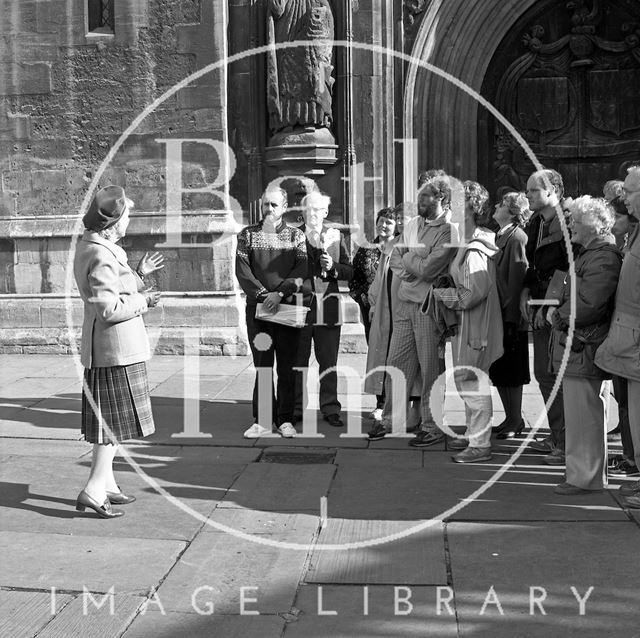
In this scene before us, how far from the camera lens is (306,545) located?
4.93 m

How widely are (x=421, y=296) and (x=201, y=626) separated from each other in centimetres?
348

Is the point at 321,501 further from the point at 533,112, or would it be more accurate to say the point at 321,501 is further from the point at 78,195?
the point at 533,112

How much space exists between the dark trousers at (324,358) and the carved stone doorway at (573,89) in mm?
5147

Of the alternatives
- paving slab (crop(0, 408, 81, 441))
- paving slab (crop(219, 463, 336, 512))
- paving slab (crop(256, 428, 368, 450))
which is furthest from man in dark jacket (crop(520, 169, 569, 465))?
paving slab (crop(0, 408, 81, 441))

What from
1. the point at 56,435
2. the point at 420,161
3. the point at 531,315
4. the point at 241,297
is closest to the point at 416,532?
the point at 531,315

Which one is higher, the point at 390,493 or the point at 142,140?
the point at 142,140

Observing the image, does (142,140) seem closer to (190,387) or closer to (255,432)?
Result: (190,387)

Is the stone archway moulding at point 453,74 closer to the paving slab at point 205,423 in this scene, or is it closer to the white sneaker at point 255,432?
the paving slab at point 205,423

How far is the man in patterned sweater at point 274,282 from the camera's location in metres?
7.33

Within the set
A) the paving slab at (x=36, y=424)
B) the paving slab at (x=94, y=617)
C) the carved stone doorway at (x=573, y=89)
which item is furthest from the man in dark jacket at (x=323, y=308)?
the carved stone doorway at (x=573, y=89)

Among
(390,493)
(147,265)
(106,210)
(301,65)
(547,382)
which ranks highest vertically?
(301,65)

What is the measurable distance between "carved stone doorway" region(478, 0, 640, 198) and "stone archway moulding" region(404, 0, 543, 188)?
0.82 feet

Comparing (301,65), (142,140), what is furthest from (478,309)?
(142,140)

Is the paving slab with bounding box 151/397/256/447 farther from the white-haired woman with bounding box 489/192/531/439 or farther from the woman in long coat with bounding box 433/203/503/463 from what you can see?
the white-haired woman with bounding box 489/192/531/439
